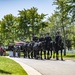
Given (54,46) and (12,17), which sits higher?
(12,17)

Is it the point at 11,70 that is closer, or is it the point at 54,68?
the point at 11,70

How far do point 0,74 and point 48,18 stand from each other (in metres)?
54.0

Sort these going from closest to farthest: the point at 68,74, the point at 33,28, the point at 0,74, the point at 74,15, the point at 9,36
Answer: the point at 0,74
the point at 68,74
the point at 74,15
the point at 33,28
the point at 9,36

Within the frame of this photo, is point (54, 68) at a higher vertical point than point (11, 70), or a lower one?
lower

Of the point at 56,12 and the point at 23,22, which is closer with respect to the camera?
the point at 56,12

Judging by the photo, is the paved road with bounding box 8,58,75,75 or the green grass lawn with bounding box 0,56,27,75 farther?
the paved road with bounding box 8,58,75,75

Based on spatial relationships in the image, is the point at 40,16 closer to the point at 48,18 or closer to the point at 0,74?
the point at 48,18

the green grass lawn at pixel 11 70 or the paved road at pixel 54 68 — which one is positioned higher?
the green grass lawn at pixel 11 70

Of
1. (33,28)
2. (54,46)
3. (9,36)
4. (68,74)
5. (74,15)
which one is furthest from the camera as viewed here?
(9,36)

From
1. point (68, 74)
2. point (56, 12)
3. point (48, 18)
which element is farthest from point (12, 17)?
point (68, 74)

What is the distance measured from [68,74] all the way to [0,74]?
354 cm

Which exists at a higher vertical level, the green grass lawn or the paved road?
the green grass lawn

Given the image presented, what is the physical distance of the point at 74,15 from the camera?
3950cm

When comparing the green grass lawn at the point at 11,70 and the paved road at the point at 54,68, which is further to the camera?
the paved road at the point at 54,68
